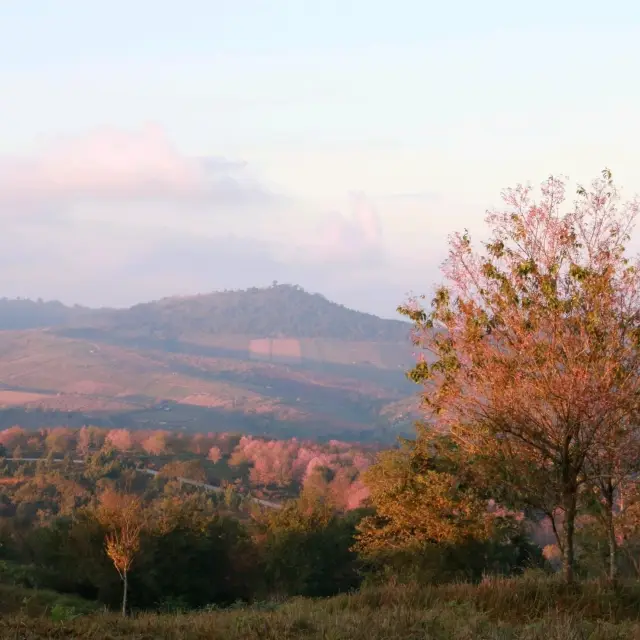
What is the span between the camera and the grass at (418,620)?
11125mm

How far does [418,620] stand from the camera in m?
11.9

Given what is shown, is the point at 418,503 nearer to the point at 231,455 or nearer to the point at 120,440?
the point at 231,455

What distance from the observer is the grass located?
36.5ft

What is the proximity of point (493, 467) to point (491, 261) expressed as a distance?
3.92 m

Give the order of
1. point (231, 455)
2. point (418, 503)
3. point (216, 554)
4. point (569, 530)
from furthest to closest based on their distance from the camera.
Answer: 1. point (231, 455)
2. point (216, 554)
3. point (418, 503)
4. point (569, 530)

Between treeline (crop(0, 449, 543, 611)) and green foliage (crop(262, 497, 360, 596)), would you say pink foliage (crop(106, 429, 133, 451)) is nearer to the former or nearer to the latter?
treeline (crop(0, 449, 543, 611))

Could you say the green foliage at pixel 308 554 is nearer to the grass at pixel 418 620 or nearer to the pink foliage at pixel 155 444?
the grass at pixel 418 620

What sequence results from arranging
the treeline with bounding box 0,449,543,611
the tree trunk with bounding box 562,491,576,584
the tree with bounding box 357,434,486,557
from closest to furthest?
the tree trunk with bounding box 562,491,576,584 → the tree with bounding box 357,434,486,557 → the treeline with bounding box 0,449,543,611

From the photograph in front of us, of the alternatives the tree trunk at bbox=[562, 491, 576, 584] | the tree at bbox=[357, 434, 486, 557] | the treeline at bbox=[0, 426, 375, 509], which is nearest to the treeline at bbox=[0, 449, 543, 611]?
the tree at bbox=[357, 434, 486, 557]

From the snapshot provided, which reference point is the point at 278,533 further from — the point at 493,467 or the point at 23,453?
the point at 23,453

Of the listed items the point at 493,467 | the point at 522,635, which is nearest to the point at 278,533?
the point at 493,467

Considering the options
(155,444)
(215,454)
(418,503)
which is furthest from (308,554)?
(155,444)

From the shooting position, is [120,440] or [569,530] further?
[120,440]

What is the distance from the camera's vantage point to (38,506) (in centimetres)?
8981
